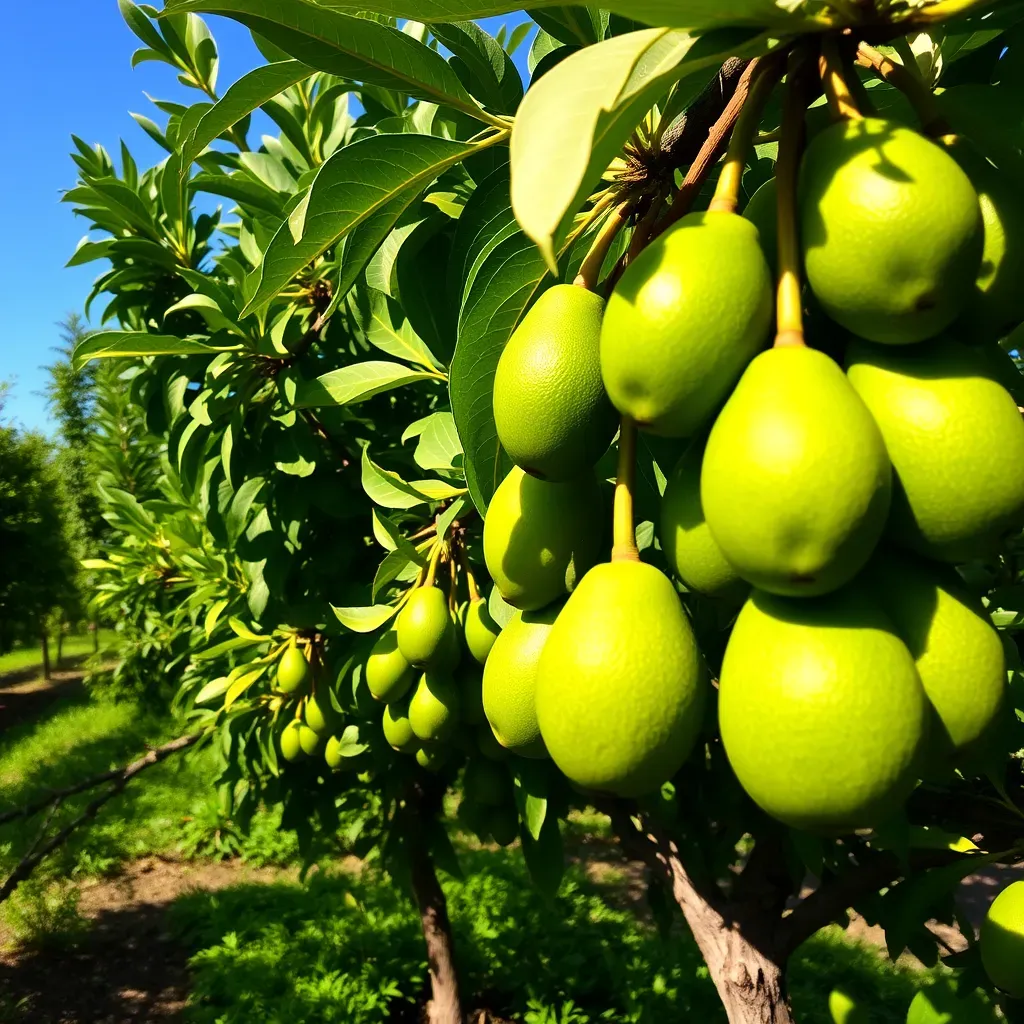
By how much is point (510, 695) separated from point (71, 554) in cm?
2210

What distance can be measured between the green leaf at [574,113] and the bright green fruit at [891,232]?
11 centimetres

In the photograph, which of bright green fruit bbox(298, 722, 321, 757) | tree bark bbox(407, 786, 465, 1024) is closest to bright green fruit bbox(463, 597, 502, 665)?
bright green fruit bbox(298, 722, 321, 757)

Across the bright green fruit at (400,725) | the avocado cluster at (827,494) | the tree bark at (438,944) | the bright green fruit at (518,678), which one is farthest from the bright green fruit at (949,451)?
the tree bark at (438,944)

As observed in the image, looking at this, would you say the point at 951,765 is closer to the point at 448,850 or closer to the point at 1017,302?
the point at 1017,302

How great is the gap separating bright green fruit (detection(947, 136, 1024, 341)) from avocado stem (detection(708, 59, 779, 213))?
14 cm

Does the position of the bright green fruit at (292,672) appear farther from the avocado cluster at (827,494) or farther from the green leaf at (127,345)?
the avocado cluster at (827,494)

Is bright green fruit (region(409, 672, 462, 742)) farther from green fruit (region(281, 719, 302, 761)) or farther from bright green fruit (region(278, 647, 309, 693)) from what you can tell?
green fruit (region(281, 719, 302, 761))

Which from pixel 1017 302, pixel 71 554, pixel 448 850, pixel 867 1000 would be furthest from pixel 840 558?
pixel 71 554

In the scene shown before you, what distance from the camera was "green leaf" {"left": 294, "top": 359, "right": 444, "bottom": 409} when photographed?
144 cm

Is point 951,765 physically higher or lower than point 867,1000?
higher

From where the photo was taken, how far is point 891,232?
0.49 metres

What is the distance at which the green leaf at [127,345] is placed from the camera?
1.33 meters

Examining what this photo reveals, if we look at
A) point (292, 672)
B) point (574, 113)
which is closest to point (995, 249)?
point (574, 113)

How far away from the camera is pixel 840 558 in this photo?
0.48m
